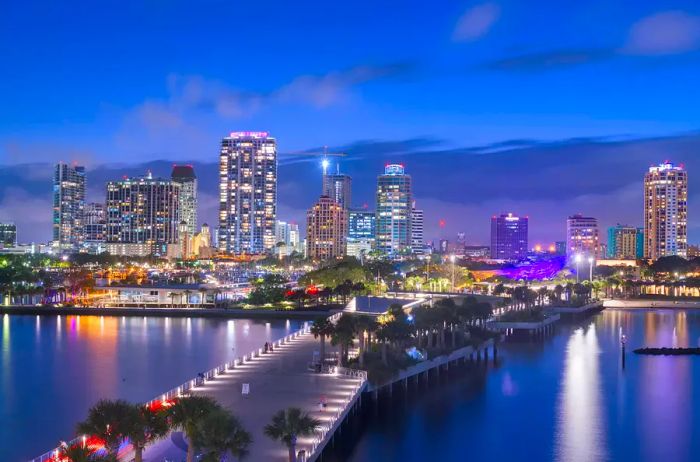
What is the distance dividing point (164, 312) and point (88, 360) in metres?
30.9

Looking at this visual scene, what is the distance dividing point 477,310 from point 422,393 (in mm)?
16089

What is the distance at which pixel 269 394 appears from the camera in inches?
1241

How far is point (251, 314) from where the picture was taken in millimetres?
79250

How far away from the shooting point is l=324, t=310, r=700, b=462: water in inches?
1193

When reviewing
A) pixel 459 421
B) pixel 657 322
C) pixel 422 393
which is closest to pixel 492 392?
pixel 422 393

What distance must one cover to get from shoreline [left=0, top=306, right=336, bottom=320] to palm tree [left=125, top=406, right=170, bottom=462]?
57450 mm

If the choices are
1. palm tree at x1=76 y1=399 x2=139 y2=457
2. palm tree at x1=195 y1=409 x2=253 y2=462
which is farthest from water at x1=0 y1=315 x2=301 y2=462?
palm tree at x1=195 y1=409 x2=253 y2=462

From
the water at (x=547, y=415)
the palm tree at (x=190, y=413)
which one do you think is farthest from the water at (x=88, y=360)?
the water at (x=547, y=415)

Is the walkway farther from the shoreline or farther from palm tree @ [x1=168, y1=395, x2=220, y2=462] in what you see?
the shoreline

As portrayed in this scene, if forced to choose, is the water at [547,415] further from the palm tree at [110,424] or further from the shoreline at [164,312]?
the shoreline at [164,312]

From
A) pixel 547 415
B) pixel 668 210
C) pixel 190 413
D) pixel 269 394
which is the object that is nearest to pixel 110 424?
pixel 190 413

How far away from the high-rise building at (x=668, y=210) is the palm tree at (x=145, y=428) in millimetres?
185609

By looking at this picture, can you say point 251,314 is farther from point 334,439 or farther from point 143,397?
point 334,439

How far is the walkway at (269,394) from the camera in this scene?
23.8 m
